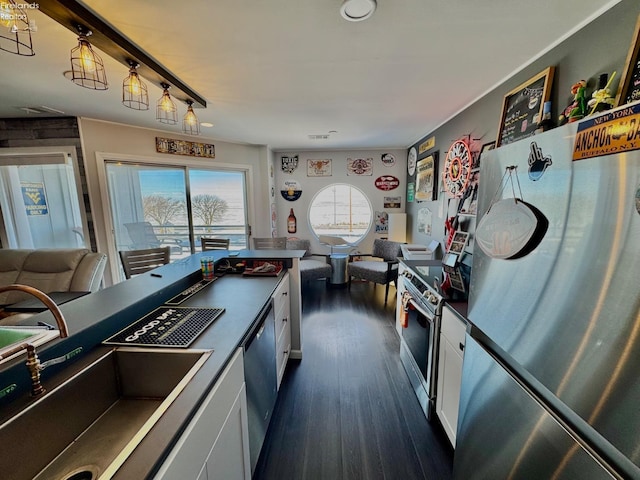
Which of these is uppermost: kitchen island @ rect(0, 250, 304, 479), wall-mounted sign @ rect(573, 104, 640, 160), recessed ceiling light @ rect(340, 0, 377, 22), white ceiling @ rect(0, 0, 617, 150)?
white ceiling @ rect(0, 0, 617, 150)

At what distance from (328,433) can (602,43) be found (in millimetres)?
2621

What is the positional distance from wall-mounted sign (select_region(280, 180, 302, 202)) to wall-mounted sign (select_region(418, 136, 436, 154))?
2.22 metres

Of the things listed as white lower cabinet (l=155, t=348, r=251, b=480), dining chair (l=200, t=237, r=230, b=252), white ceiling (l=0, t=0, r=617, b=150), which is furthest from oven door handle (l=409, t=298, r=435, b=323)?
dining chair (l=200, t=237, r=230, b=252)

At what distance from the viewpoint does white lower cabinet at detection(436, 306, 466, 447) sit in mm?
1386

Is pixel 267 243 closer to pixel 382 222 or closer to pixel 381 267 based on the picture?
pixel 381 267

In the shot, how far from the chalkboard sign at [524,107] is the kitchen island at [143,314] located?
1.99m

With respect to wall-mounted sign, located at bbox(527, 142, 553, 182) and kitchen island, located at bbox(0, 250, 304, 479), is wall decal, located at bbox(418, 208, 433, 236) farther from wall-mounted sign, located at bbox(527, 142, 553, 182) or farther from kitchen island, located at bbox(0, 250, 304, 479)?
wall-mounted sign, located at bbox(527, 142, 553, 182)

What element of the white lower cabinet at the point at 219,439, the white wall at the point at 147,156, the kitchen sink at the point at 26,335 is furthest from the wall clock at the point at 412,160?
the kitchen sink at the point at 26,335

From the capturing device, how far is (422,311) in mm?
1782

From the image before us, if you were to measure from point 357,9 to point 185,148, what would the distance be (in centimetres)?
343

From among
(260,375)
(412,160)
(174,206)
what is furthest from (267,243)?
(412,160)

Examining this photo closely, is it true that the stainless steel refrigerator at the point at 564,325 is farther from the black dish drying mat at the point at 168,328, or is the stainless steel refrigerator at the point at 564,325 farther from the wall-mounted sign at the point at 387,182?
the wall-mounted sign at the point at 387,182

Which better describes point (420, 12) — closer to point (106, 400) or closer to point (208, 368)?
point (208, 368)

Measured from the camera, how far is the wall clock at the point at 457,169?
2.35 m
